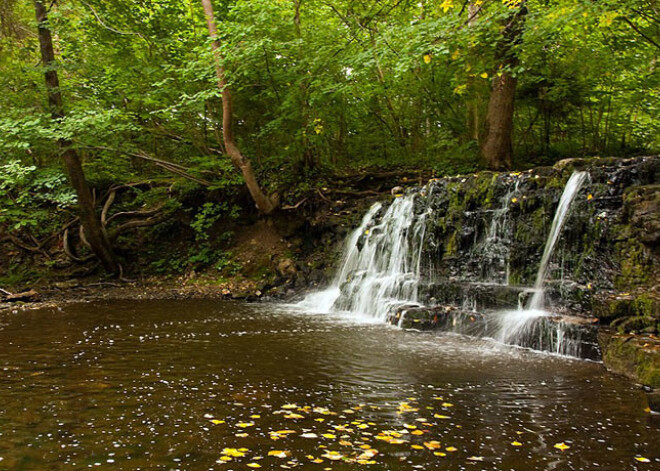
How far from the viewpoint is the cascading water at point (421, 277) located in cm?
658

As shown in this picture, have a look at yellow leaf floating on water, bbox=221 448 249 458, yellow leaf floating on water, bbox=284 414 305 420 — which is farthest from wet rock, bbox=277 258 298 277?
yellow leaf floating on water, bbox=221 448 249 458

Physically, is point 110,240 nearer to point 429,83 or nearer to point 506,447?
point 429,83

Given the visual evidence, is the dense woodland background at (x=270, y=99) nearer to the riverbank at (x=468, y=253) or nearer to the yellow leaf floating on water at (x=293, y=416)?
the riverbank at (x=468, y=253)

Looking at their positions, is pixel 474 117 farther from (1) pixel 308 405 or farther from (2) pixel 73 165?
(1) pixel 308 405

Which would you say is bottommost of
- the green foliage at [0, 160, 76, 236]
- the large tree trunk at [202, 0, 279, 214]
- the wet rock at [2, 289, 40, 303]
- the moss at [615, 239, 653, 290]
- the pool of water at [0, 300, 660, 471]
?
the wet rock at [2, 289, 40, 303]

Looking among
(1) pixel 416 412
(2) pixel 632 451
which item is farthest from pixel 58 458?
(2) pixel 632 451

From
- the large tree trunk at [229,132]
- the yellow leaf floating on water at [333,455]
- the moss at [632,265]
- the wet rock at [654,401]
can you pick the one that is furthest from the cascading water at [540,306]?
the large tree trunk at [229,132]

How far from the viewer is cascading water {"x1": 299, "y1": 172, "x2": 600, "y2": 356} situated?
21.6 feet

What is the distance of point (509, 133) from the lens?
37.7ft

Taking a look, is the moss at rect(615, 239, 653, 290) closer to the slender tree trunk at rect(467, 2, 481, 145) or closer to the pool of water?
the pool of water

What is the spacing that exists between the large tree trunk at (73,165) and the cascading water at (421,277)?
6.26 meters

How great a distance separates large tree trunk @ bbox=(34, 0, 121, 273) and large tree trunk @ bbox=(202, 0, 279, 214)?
3534 millimetres

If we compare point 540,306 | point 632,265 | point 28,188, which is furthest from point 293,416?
point 28,188

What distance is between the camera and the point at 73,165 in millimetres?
12117
